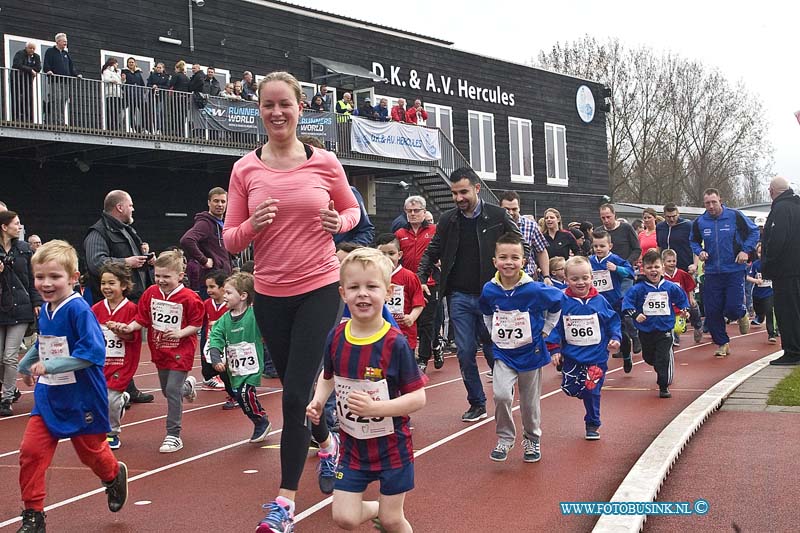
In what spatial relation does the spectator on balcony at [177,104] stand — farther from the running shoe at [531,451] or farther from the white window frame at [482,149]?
the running shoe at [531,451]

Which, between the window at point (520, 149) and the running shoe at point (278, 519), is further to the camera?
the window at point (520, 149)

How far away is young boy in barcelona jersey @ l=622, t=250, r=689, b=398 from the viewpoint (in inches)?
386

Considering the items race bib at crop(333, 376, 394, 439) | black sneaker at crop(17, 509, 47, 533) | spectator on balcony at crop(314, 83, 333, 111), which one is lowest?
black sneaker at crop(17, 509, 47, 533)

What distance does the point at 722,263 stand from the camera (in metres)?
13.3

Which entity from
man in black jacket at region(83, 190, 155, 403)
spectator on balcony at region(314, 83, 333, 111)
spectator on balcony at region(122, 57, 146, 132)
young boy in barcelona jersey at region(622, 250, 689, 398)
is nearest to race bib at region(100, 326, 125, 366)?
man in black jacket at region(83, 190, 155, 403)

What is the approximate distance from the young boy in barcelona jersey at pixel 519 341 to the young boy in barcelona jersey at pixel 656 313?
→ 10.5 feet

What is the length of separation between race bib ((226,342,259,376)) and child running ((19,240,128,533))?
2338mm

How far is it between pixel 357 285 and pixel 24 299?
6923mm

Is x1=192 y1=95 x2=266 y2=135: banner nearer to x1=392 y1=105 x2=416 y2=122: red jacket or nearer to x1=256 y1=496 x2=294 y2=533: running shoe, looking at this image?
x1=392 y1=105 x2=416 y2=122: red jacket

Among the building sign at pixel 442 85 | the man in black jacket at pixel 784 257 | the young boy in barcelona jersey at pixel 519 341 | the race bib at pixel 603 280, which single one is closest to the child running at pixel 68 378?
the young boy in barcelona jersey at pixel 519 341

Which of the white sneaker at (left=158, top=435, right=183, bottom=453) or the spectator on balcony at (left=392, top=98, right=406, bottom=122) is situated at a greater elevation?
the spectator on balcony at (left=392, top=98, right=406, bottom=122)

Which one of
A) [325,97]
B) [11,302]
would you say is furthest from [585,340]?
[325,97]

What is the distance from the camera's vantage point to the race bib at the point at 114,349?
7766mm

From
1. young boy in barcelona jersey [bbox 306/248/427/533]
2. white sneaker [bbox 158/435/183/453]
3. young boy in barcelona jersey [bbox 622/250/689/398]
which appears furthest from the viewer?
young boy in barcelona jersey [bbox 622/250/689/398]
